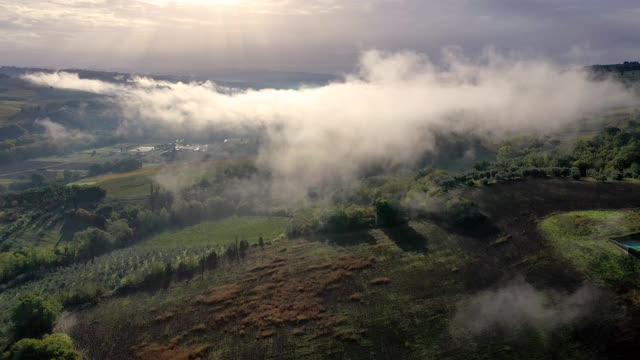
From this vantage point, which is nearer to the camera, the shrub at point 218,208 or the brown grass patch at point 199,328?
the brown grass patch at point 199,328

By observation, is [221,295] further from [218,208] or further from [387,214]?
[218,208]

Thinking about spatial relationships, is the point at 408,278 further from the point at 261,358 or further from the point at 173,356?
the point at 173,356

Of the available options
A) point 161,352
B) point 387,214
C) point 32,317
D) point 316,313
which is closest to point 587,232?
point 387,214

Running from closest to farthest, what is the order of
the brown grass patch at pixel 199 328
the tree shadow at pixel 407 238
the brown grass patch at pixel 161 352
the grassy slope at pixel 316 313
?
the grassy slope at pixel 316 313 < the brown grass patch at pixel 161 352 < the brown grass patch at pixel 199 328 < the tree shadow at pixel 407 238

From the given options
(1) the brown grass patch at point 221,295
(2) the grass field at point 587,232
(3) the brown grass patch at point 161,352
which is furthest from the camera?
(1) the brown grass patch at point 221,295

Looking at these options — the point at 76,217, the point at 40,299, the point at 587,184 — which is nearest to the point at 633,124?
the point at 587,184

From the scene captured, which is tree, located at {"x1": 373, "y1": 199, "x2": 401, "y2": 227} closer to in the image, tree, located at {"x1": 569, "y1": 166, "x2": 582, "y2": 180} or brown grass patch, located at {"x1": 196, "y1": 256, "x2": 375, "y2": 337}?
brown grass patch, located at {"x1": 196, "y1": 256, "x2": 375, "y2": 337}

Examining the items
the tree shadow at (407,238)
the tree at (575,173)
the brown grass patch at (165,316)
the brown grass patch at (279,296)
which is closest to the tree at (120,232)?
the brown grass patch at (165,316)

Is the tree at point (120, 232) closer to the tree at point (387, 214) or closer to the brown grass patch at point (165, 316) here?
the brown grass patch at point (165, 316)
